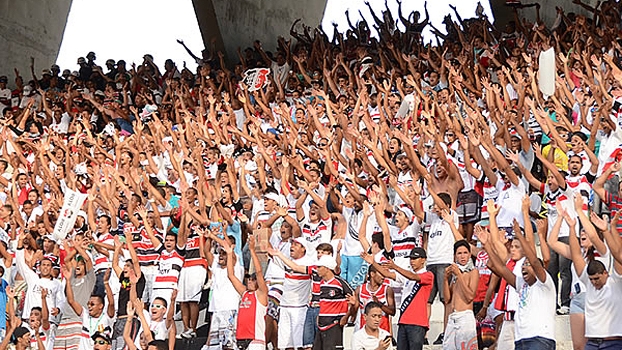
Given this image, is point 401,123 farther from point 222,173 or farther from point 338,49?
point 338,49

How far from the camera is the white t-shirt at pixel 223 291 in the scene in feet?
37.2

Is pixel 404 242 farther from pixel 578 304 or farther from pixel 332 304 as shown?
pixel 578 304

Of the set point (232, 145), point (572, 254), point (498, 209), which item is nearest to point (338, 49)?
point (232, 145)

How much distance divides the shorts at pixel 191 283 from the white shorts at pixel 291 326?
116 centimetres

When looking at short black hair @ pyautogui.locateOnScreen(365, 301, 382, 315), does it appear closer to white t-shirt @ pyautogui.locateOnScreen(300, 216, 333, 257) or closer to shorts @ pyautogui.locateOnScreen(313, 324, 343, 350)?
shorts @ pyautogui.locateOnScreen(313, 324, 343, 350)

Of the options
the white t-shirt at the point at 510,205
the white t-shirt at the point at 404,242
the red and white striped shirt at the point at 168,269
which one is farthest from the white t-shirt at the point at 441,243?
the red and white striped shirt at the point at 168,269

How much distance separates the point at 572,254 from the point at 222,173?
617cm

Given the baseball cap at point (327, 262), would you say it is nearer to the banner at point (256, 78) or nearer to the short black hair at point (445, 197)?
the short black hair at point (445, 197)

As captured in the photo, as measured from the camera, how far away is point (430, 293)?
10547 millimetres

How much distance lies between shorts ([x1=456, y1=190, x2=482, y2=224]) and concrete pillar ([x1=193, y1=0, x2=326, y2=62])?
12.6m

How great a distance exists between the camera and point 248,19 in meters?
25.2

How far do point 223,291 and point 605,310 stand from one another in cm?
430

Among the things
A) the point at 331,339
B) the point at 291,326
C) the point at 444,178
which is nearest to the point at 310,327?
the point at 291,326

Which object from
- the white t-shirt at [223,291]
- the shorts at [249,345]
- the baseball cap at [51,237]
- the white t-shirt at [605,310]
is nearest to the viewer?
the white t-shirt at [605,310]
